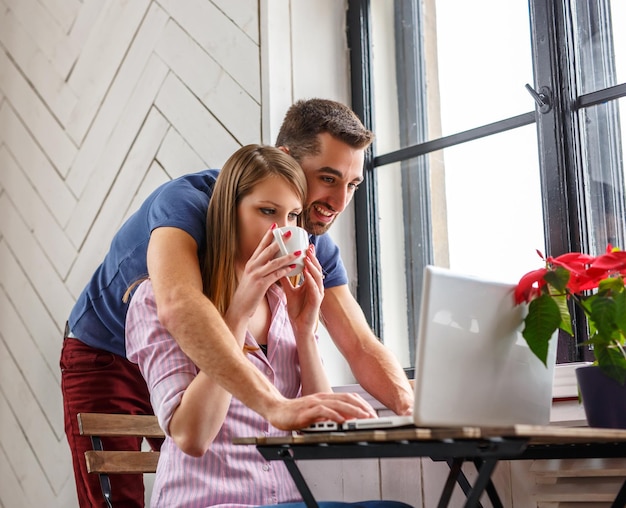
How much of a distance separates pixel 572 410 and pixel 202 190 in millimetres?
803

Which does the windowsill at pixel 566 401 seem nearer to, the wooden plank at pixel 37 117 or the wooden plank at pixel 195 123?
the wooden plank at pixel 195 123

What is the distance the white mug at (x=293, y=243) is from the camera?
4.31 ft

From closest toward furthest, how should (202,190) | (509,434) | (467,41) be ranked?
1. (509,434)
2. (202,190)
3. (467,41)

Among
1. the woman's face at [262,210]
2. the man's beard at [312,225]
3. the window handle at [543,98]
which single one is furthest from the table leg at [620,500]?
the window handle at [543,98]

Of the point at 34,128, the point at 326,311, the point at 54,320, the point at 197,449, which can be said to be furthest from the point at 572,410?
the point at 34,128

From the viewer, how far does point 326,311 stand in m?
1.72

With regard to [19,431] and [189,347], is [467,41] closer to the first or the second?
[189,347]

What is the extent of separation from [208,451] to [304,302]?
12.3 inches

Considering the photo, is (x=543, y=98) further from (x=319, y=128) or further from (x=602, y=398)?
(x=602, y=398)

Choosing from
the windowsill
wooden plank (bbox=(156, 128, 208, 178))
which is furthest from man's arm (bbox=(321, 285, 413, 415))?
wooden plank (bbox=(156, 128, 208, 178))

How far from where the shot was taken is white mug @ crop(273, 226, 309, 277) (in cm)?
131

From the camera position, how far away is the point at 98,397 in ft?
6.41

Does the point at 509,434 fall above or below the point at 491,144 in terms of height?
below

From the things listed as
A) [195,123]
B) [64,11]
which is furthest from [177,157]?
[64,11]
